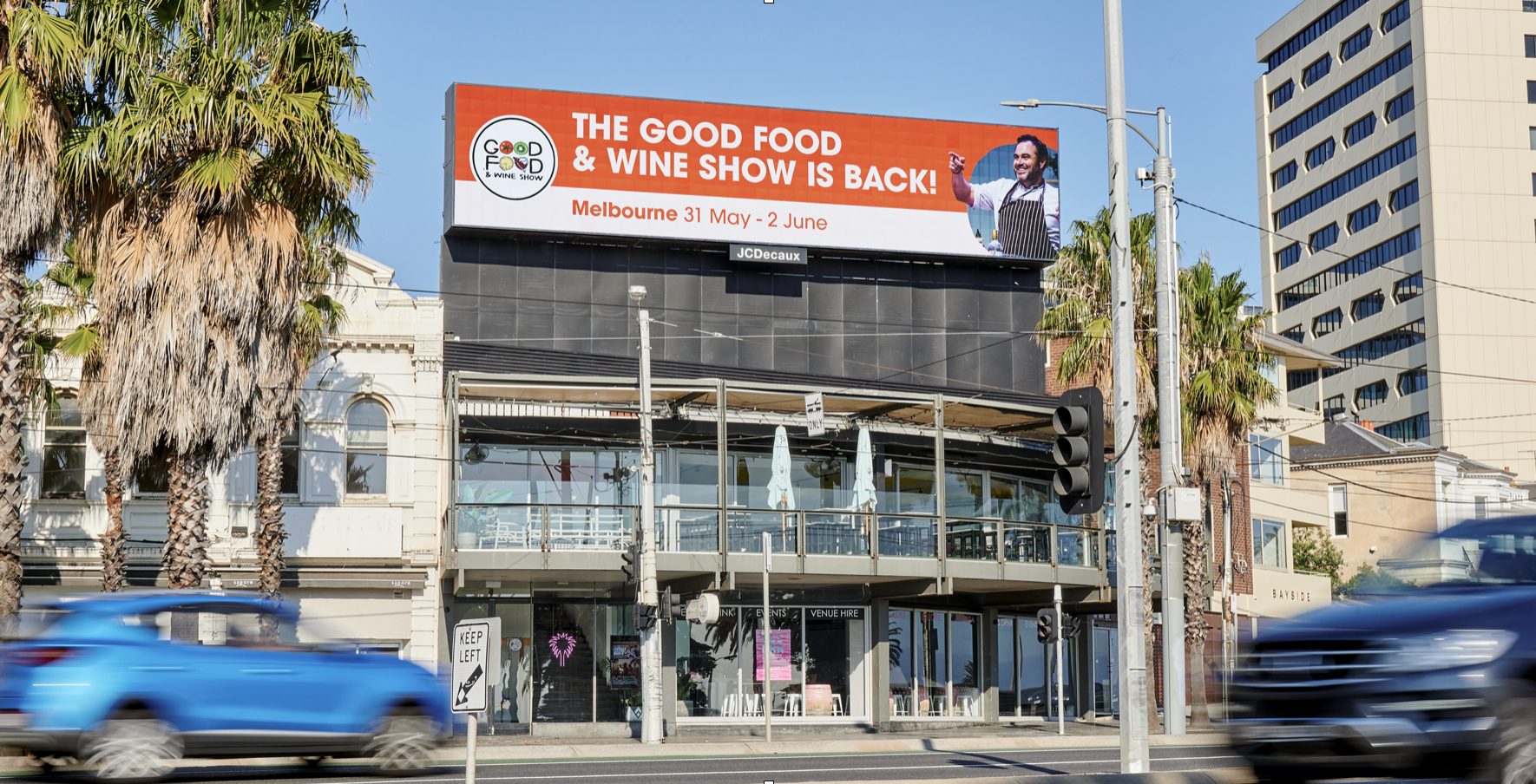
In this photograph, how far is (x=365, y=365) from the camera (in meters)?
31.2

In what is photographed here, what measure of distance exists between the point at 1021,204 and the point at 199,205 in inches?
924

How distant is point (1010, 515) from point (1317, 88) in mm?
67646

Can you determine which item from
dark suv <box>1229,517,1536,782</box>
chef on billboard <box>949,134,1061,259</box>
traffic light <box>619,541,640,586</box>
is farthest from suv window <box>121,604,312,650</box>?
chef on billboard <box>949,134,1061,259</box>

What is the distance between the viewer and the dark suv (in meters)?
7.73

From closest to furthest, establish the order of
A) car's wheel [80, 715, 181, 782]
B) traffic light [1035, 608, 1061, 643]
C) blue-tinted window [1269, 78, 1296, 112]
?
car's wheel [80, 715, 181, 782]
traffic light [1035, 608, 1061, 643]
blue-tinted window [1269, 78, 1296, 112]

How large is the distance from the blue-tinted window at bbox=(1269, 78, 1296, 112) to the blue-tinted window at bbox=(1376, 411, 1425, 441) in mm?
17137

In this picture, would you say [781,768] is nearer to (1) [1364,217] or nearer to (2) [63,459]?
(2) [63,459]

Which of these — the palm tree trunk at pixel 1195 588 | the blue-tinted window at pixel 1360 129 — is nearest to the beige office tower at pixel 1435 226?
the blue-tinted window at pixel 1360 129

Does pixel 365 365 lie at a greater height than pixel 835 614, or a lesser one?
greater

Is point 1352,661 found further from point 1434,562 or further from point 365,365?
point 365,365

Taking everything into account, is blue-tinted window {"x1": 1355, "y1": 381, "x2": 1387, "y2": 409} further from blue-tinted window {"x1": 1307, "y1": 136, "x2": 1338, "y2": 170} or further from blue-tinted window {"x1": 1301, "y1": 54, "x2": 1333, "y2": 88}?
blue-tinted window {"x1": 1301, "y1": 54, "x2": 1333, "y2": 88}

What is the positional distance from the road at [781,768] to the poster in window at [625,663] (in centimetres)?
1005

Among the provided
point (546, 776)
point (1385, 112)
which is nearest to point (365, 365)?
point (546, 776)

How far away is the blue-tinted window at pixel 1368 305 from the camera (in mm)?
84938
